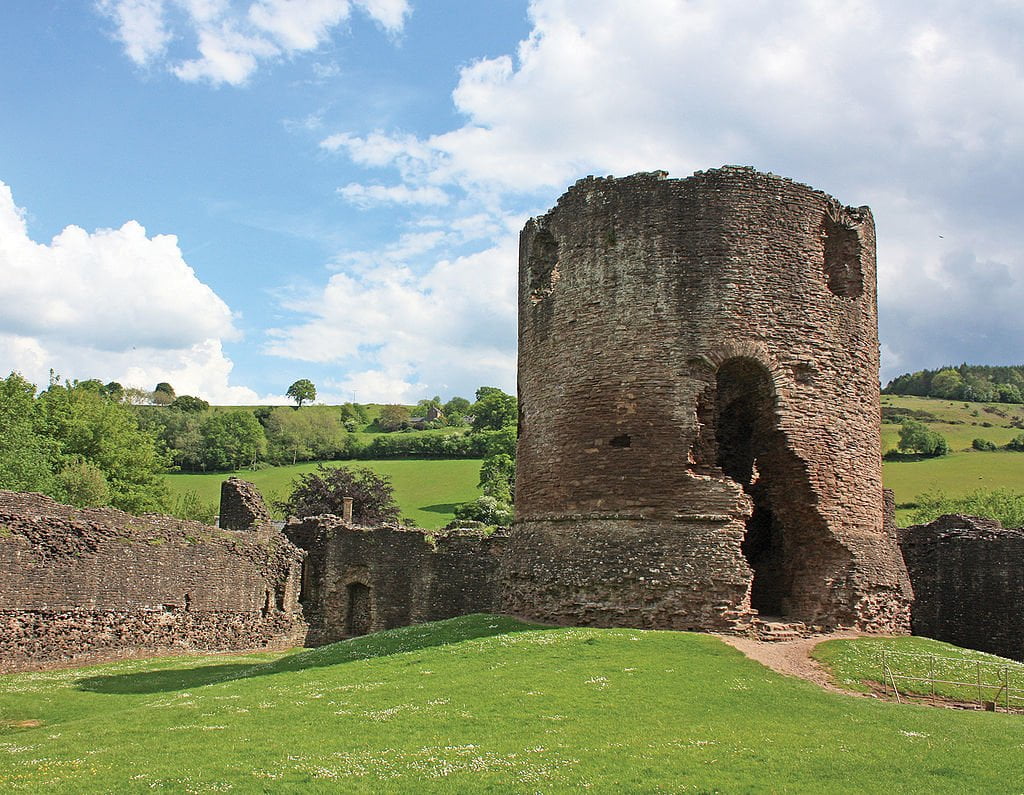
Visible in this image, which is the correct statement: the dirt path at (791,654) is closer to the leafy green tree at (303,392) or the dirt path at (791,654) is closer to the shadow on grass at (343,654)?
the shadow on grass at (343,654)

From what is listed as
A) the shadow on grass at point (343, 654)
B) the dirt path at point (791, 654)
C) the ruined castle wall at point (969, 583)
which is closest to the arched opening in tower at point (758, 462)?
the dirt path at point (791, 654)

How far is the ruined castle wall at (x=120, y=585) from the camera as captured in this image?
20.9 metres

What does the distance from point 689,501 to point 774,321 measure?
4.10m

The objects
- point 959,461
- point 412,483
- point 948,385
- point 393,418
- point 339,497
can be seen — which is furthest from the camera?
point 393,418

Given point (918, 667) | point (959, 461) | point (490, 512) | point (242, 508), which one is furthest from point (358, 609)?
point (959, 461)

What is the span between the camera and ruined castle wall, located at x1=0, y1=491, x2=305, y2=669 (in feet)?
68.4

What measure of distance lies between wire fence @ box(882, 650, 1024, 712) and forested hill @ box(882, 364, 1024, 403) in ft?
292

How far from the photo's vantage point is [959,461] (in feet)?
228

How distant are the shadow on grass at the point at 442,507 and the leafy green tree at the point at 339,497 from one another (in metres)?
8.19

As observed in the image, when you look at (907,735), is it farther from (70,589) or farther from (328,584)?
(328,584)

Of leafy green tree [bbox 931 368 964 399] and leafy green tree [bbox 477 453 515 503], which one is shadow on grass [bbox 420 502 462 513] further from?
leafy green tree [bbox 931 368 964 399]

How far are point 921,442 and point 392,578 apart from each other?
54.4m

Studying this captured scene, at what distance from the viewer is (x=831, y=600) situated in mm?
18109

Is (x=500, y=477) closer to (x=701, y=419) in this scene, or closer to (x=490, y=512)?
(x=490, y=512)
